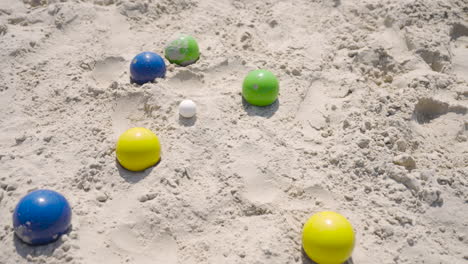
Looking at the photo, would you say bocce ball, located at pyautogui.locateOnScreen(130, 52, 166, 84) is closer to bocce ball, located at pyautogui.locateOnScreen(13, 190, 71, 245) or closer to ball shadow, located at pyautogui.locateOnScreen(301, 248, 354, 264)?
bocce ball, located at pyautogui.locateOnScreen(13, 190, 71, 245)

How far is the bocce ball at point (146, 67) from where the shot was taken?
9.95 feet

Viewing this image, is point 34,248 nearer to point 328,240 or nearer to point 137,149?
point 137,149

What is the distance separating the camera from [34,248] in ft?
7.32

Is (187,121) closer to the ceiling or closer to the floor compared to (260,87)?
closer to the floor

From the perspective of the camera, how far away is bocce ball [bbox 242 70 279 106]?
2.95 meters

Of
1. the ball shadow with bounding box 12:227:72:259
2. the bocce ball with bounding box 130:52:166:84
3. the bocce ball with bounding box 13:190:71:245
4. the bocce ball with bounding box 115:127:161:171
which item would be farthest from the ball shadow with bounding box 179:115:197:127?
the ball shadow with bounding box 12:227:72:259

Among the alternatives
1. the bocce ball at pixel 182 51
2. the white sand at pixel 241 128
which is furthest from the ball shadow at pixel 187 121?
the bocce ball at pixel 182 51

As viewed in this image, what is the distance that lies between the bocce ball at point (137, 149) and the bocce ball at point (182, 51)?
84 centimetres

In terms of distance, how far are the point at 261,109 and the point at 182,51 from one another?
0.74 m

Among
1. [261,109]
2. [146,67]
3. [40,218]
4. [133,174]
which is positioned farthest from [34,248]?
[261,109]

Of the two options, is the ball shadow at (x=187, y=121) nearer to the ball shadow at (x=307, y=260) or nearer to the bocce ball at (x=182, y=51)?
the bocce ball at (x=182, y=51)

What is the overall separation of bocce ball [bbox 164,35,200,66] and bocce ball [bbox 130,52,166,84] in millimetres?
172

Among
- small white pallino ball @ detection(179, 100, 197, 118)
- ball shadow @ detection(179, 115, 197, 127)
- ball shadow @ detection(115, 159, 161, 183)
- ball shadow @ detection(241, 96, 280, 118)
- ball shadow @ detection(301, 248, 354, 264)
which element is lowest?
ball shadow @ detection(115, 159, 161, 183)

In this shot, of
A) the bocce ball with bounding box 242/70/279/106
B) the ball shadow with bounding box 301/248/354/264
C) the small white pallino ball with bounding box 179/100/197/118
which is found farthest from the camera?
the bocce ball with bounding box 242/70/279/106
